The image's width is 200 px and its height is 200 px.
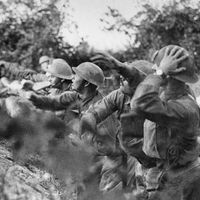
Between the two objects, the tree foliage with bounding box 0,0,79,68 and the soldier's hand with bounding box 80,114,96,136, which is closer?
the soldier's hand with bounding box 80,114,96,136

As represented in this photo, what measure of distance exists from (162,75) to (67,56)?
812 inches

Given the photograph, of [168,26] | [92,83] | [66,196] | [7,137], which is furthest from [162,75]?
[168,26]

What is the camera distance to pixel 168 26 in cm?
2650

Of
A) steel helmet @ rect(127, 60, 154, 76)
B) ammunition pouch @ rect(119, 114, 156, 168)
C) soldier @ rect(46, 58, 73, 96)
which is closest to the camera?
ammunition pouch @ rect(119, 114, 156, 168)

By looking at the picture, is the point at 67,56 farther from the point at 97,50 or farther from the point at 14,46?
the point at 97,50

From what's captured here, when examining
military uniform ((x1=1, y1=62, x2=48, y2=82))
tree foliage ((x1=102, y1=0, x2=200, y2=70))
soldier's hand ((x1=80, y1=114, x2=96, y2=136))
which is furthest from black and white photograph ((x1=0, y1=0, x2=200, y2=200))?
tree foliage ((x1=102, y1=0, x2=200, y2=70))

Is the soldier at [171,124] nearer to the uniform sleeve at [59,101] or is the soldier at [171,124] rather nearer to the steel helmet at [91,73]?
the steel helmet at [91,73]

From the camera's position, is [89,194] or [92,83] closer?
[89,194]

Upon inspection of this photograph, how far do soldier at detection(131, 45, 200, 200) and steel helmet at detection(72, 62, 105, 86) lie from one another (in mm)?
2688

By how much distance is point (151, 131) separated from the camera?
667 centimetres

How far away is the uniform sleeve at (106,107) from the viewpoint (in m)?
7.91

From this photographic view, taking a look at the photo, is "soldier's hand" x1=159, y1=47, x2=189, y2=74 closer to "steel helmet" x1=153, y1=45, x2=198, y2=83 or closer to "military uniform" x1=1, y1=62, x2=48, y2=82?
"steel helmet" x1=153, y1=45, x2=198, y2=83

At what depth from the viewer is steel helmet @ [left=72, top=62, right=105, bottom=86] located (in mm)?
9633

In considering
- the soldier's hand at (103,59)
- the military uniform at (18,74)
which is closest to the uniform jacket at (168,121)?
the soldier's hand at (103,59)
